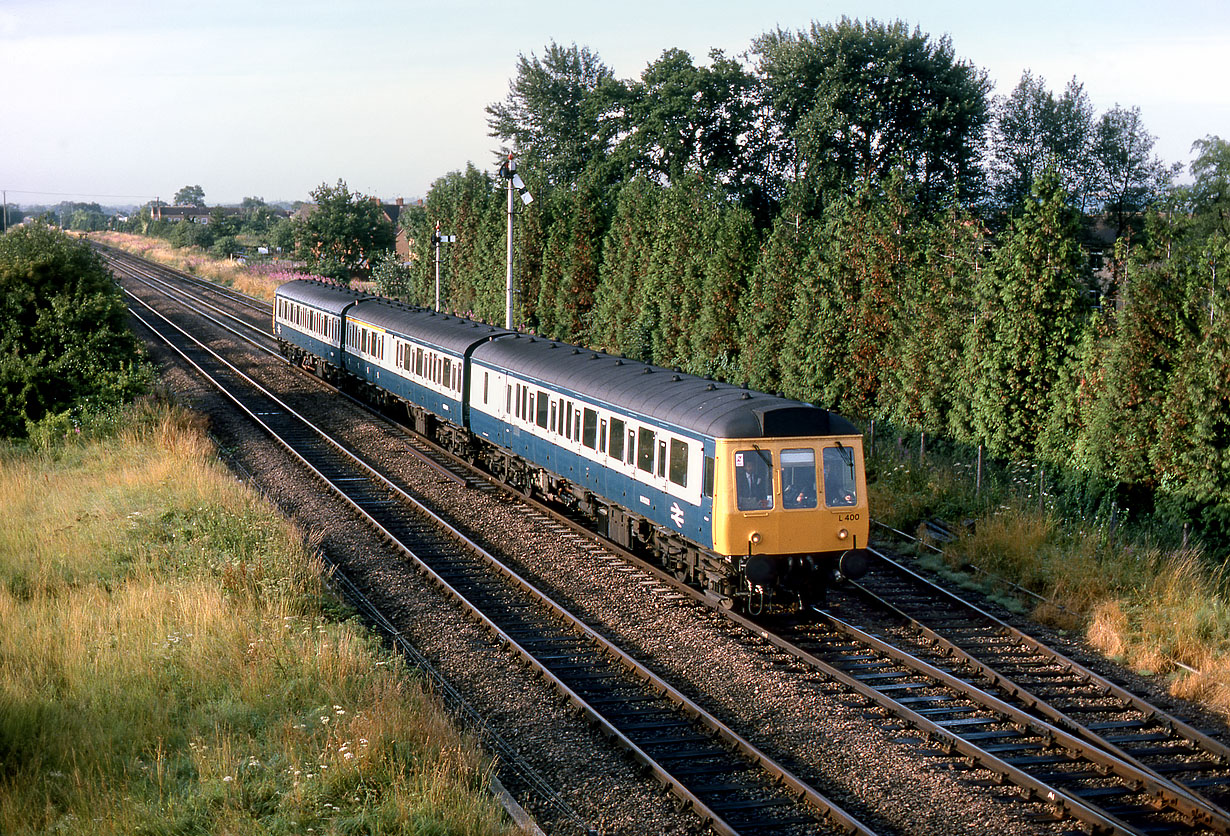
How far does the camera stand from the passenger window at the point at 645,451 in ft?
50.0

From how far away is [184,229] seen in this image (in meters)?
114

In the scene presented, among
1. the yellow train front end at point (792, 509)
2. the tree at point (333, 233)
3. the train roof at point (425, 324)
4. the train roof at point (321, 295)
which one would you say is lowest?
the yellow train front end at point (792, 509)

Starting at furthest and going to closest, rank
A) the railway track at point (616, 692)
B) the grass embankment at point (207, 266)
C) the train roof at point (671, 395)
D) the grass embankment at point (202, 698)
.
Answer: the grass embankment at point (207, 266) → the train roof at point (671, 395) → the railway track at point (616, 692) → the grass embankment at point (202, 698)

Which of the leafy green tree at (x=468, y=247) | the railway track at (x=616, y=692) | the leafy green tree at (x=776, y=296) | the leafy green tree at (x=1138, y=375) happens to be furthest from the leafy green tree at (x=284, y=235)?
the leafy green tree at (x=1138, y=375)

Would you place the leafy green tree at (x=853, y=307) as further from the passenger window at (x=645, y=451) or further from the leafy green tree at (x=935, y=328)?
the passenger window at (x=645, y=451)

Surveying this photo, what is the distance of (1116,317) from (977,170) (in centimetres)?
3154

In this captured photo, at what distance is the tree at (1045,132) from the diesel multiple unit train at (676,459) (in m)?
39.7

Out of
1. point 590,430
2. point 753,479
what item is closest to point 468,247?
point 590,430

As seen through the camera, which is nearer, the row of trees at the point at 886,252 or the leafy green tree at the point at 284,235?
the row of trees at the point at 886,252

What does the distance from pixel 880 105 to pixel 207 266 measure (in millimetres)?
62769

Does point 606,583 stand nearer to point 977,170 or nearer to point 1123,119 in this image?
point 977,170

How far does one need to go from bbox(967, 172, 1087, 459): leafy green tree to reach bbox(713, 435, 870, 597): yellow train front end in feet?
22.0

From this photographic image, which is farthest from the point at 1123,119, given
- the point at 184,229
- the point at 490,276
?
the point at 184,229

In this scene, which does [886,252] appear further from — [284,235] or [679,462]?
[284,235]
